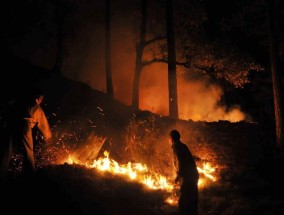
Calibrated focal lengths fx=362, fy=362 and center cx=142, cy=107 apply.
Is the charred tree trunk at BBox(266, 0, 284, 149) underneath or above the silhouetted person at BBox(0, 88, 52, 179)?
above

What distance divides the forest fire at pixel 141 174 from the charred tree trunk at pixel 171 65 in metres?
5.85

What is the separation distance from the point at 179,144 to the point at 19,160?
16.6ft

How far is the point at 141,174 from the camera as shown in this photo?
10.7 m

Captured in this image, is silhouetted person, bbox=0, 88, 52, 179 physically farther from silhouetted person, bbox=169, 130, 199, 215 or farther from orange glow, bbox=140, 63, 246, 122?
orange glow, bbox=140, 63, 246, 122

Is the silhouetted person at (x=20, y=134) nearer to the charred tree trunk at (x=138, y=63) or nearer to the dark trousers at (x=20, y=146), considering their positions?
the dark trousers at (x=20, y=146)

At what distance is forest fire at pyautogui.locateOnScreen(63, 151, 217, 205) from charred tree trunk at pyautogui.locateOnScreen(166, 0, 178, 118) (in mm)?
5851

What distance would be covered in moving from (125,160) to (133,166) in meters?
1.49

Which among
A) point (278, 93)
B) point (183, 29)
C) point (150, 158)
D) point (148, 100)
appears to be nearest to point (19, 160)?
point (150, 158)

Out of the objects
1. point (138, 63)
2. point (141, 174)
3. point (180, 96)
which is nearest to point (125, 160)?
point (141, 174)

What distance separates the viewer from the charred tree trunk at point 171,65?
17.3 m

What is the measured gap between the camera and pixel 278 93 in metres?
14.8

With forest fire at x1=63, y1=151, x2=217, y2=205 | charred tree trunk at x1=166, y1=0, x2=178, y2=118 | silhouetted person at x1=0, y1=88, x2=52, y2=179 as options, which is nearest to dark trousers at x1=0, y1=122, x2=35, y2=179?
silhouetted person at x1=0, y1=88, x2=52, y2=179

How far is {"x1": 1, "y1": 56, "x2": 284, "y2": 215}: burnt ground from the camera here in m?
8.85

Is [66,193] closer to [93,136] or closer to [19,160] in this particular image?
[19,160]
